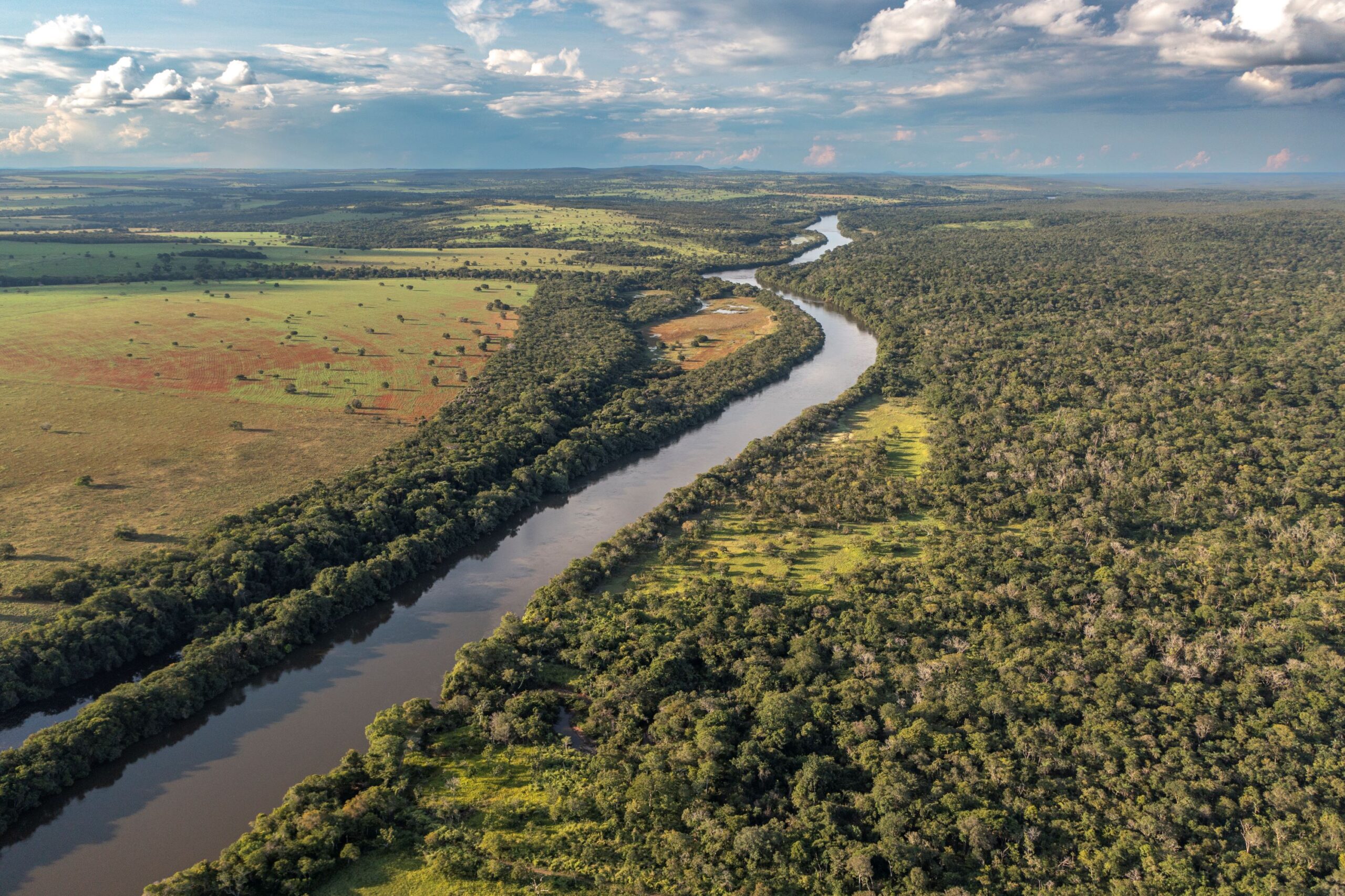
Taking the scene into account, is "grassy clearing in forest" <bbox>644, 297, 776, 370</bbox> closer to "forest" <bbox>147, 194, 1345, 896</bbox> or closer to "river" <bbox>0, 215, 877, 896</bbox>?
"forest" <bbox>147, 194, 1345, 896</bbox>

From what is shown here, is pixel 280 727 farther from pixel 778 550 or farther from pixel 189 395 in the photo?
pixel 189 395

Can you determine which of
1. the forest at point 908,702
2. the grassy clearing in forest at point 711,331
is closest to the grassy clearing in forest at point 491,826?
the forest at point 908,702

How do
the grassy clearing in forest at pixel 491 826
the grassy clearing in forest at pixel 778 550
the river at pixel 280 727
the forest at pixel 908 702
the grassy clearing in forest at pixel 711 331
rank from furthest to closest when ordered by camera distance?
the grassy clearing in forest at pixel 711 331 → the grassy clearing in forest at pixel 778 550 → the river at pixel 280 727 → the grassy clearing in forest at pixel 491 826 → the forest at pixel 908 702

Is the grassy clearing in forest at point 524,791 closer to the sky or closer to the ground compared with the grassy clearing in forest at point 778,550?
closer to the ground

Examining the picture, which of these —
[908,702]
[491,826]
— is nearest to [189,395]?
[491,826]

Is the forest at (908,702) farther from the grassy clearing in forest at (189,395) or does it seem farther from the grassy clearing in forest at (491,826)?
the grassy clearing in forest at (189,395)

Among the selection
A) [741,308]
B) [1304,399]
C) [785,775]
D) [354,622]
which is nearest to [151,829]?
[354,622]
